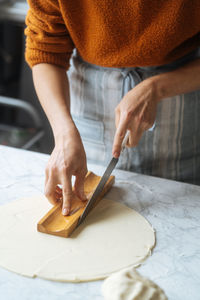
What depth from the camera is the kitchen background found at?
2.25 metres

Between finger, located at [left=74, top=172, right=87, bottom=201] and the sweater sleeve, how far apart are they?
0.37m

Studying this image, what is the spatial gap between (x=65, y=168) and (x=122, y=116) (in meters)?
0.20

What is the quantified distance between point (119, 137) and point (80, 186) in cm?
15

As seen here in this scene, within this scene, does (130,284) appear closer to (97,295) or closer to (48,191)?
(97,295)

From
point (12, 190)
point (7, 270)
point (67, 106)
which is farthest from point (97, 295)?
point (67, 106)

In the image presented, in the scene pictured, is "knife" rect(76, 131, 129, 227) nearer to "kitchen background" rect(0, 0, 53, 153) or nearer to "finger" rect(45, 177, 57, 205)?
"finger" rect(45, 177, 57, 205)

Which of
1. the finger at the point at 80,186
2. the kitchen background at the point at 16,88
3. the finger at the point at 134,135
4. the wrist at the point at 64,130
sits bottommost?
the kitchen background at the point at 16,88

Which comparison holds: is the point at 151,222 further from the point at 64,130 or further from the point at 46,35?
the point at 46,35

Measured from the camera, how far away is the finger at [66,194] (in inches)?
34.9

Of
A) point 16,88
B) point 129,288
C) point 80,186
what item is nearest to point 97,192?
point 80,186

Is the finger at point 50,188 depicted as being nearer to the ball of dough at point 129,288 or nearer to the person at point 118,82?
the person at point 118,82

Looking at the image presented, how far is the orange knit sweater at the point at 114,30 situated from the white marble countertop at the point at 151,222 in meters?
0.31

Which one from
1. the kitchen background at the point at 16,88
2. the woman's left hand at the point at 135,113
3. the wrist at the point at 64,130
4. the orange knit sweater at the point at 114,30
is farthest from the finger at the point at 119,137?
the kitchen background at the point at 16,88

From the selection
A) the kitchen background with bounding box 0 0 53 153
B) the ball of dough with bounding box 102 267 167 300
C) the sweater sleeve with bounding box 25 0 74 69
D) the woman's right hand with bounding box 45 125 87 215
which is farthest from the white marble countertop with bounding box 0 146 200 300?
the kitchen background with bounding box 0 0 53 153
